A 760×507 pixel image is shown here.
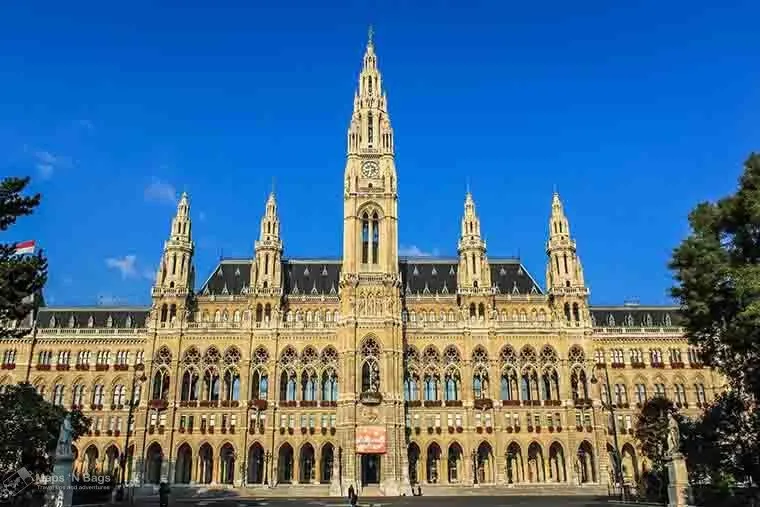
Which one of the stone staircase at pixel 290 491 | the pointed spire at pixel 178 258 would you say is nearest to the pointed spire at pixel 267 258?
the pointed spire at pixel 178 258

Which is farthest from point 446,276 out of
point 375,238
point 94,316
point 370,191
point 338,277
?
point 94,316

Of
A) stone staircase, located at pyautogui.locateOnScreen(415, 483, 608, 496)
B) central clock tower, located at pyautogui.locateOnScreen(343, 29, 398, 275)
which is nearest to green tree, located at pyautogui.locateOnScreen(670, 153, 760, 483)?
stone staircase, located at pyautogui.locateOnScreen(415, 483, 608, 496)

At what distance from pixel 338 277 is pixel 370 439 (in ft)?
80.8

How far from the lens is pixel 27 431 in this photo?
114ft

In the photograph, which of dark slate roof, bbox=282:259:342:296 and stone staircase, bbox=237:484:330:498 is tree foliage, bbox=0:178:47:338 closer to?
stone staircase, bbox=237:484:330:498

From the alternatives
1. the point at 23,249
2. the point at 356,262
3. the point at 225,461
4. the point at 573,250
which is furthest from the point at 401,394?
the point at 23,249

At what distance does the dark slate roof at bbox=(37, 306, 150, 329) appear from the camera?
3386 inches

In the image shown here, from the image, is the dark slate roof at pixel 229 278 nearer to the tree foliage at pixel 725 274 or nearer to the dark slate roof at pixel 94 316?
the dark slate roof at pixel 94 316

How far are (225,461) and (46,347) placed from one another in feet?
91.7

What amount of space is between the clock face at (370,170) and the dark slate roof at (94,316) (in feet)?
117

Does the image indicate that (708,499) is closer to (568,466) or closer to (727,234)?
(727,234)

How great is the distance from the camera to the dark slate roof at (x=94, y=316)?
86.0 metres

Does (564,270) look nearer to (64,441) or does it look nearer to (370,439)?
(370,439)

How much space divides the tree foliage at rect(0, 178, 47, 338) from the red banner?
42069mm
